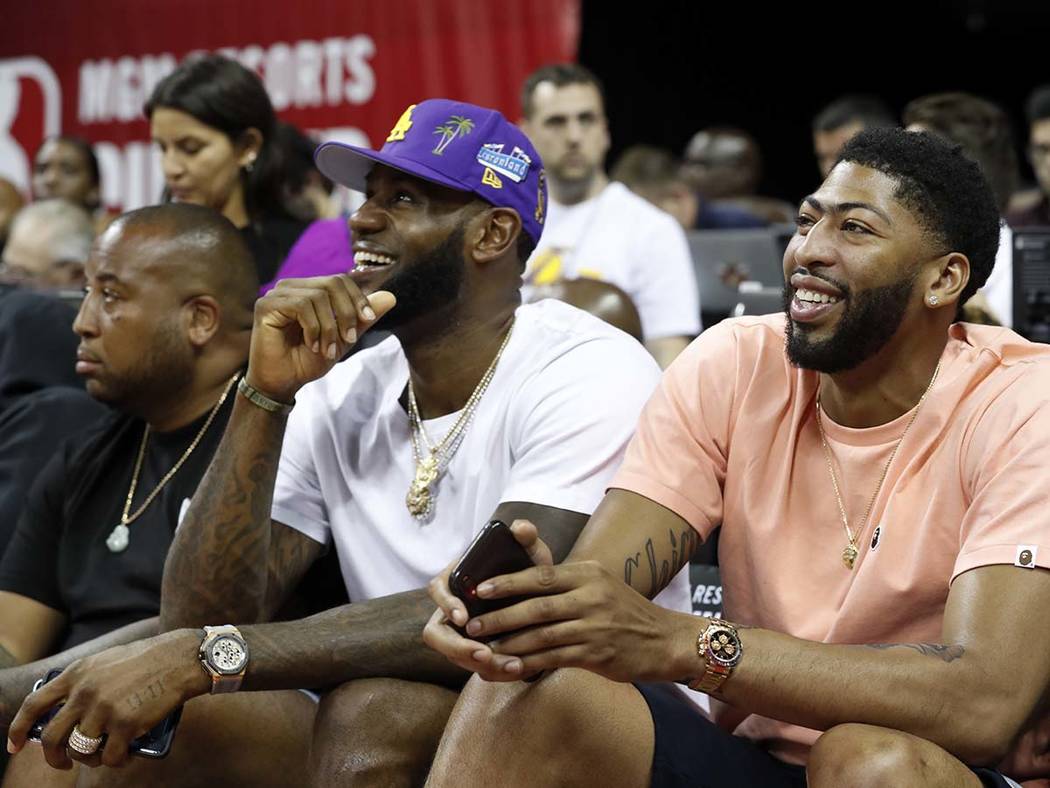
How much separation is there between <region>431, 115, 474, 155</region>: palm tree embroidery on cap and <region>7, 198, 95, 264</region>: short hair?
2903 mm

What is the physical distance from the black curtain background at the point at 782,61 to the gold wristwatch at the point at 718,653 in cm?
803

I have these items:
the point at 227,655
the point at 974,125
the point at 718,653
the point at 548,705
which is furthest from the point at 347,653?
the point at 974,125

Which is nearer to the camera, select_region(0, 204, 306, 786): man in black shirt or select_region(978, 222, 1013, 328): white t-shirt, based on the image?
select_region(0, 204, 306, 786): man in black shirt

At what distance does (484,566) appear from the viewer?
1920 mm

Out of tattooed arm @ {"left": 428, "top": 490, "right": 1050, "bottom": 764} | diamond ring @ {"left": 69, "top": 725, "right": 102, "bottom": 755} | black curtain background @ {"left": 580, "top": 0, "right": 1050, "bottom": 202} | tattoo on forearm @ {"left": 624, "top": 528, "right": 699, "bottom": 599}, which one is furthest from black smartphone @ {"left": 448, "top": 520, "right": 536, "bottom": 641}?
black curtain background @ {"left": 580, "top": 0, "right": 1050, "bottom": 202}

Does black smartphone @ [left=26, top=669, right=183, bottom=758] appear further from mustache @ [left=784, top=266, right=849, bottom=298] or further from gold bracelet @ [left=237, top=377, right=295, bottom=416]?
mustache @ [left=784, top=266, right=849, bottom=298]

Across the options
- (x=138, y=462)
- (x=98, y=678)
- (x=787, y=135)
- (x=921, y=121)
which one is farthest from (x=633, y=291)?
(x=787, y=135)

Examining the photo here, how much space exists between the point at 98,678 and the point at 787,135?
27.6ft

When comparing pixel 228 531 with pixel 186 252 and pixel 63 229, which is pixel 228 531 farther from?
pixel 63 229

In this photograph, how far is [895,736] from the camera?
6.19 ft

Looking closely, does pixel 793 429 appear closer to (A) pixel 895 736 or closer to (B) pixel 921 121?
Answer: (A) pixel 895 736

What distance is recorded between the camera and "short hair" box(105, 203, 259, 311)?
318cm

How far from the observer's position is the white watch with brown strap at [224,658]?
2361mm

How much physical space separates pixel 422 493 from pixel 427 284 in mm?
383
